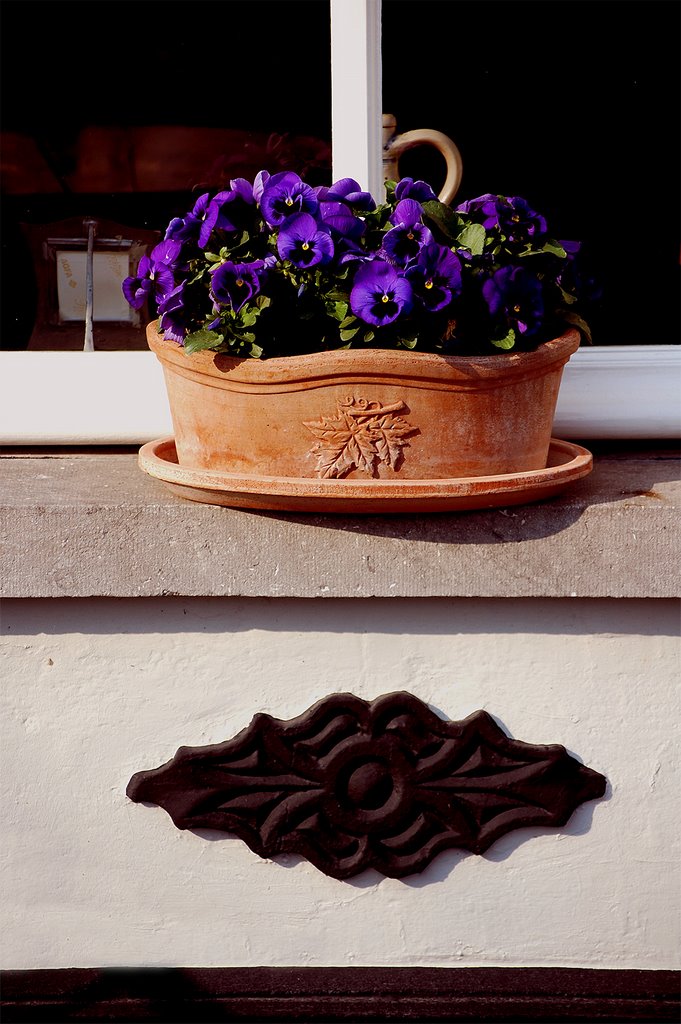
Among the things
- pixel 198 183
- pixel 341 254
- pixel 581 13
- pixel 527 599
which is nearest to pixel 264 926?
pixel 527 599

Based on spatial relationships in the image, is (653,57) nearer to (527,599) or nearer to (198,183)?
(198,183)

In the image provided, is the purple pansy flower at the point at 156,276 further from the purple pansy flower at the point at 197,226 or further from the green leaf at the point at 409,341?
the green leaf at the point at 409,341

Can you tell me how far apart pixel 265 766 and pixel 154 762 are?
160 millimetres

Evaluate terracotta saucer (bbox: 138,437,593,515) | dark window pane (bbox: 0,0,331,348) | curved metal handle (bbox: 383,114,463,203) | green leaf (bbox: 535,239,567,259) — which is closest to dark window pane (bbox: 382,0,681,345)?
curved metal handle (bbox: 383,114,463,203)

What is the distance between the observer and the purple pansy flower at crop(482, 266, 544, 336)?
119 cm

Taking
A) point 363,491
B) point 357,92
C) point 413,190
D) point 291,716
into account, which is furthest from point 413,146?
point 291,716

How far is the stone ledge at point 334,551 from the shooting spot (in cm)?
128

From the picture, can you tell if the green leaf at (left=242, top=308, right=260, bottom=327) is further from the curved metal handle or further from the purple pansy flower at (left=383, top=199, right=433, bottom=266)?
the curved metal handle

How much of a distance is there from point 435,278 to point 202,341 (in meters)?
0.29

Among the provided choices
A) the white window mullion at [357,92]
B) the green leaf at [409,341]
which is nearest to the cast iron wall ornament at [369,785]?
the green leaf at [409,341]

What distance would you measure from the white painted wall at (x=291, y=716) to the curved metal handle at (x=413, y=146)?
747 millimetres

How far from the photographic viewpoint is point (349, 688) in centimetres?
136

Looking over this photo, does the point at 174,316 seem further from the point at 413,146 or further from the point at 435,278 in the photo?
the point at 413,146

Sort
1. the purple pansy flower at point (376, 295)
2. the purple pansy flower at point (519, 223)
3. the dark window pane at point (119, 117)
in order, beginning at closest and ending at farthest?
the purple pansy flower at point (376, 295) < the purple pansy flower at point (519, 223) < the dark window pane at point (119, 117)
